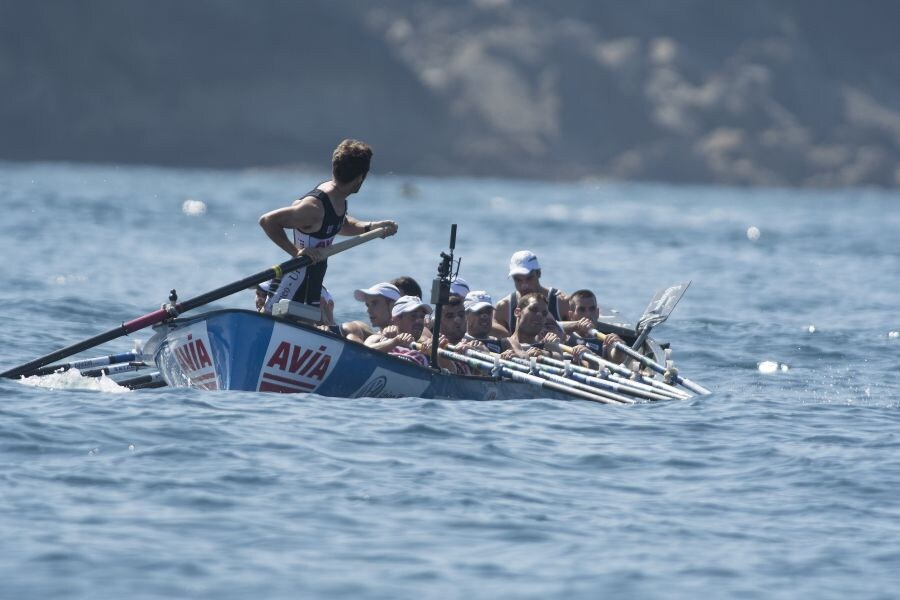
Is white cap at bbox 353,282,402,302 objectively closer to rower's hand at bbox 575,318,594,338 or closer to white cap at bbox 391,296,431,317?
white cap at bbox 391,296,431,317

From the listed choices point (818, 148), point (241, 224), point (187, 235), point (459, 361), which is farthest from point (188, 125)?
point (459, 361)

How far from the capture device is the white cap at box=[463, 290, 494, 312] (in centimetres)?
1628

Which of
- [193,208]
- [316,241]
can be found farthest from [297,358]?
[193,208]

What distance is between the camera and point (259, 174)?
139 meters

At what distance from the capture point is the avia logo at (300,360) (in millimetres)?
13367

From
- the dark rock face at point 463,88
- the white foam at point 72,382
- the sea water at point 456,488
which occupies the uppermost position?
the dark rock face at point 463,88

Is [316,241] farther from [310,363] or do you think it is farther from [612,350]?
[612,350]

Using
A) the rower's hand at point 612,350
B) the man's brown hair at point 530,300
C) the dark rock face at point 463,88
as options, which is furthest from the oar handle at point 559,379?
the dark rock face at point 463,88

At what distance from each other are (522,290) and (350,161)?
480 centimetres

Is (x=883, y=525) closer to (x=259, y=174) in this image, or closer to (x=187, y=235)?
(x=187, y=235)

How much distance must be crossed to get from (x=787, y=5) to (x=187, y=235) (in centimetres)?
13327

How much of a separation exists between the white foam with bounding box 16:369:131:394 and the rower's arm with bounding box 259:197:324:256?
2523mm

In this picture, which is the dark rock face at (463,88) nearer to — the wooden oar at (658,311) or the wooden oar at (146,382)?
the wooden oar at (658,311)

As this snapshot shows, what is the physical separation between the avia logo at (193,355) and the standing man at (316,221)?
29.3 inches
